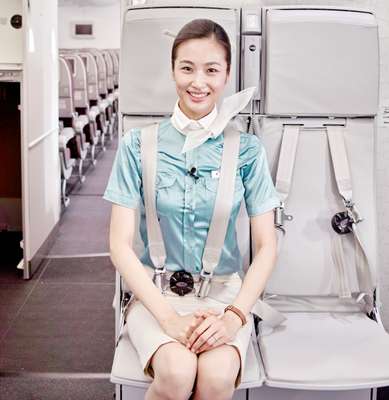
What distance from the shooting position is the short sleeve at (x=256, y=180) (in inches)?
92.9

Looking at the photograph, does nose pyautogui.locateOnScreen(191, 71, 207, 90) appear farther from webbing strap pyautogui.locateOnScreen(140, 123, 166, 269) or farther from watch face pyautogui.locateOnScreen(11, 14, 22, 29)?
watch face pyautogui.locateOnScreen(11, 14, 22, 29)

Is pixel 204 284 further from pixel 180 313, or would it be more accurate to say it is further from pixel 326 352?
pixel 326 352

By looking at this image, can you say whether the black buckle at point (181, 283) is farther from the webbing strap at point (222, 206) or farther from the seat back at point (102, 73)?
the seat back at point (102, 73)

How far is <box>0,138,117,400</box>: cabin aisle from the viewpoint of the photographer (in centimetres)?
323

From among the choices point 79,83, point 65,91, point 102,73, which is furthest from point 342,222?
point 102,73

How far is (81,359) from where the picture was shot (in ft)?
11.5

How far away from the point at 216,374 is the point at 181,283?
417 mm

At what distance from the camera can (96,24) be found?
64.1 feet

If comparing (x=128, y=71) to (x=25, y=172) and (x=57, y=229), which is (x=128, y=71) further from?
(x=57, y=229)

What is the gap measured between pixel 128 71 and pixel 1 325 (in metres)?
1.97

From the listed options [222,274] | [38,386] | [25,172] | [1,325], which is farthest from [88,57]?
[222,274]

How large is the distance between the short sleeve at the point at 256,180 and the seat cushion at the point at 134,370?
0.47 metres

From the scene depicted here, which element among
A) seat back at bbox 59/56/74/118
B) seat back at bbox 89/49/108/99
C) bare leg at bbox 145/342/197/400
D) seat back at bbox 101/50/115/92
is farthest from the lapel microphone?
seat back at bbox 101/50/115/92

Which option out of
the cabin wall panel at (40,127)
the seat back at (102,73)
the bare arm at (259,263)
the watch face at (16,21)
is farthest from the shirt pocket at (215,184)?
the seat back at (102,73)
